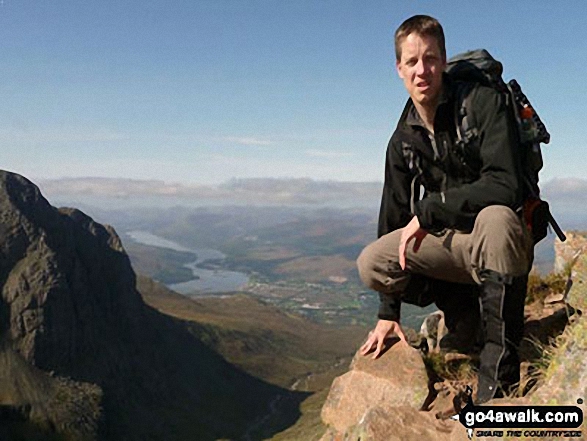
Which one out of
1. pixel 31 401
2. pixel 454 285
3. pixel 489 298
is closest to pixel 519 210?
pixel 489 298

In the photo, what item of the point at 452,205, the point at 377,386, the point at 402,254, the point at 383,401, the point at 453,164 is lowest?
the point at 383,401

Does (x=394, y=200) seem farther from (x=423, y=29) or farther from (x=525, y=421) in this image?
(x=525, y=421)

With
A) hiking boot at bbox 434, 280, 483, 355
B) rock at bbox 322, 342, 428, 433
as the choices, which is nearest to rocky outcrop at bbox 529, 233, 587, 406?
rock at bbox 322, 342, 428, 433

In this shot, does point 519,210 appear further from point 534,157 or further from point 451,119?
point 451,119

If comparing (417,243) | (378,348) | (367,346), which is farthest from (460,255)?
(367,346)

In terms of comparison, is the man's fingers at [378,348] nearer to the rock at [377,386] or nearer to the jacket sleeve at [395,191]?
the rock at [377,386]

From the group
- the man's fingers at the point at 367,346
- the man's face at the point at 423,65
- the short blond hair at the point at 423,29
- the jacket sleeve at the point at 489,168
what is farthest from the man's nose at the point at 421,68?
the man's fingers at the point at 367,346

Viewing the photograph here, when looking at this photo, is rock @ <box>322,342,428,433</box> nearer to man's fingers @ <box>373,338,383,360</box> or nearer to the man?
man's fingers @ <box>373,338,383,360</box>
